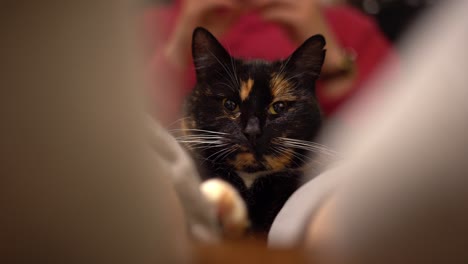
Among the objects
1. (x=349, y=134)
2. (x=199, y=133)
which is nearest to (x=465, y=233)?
(x=349, y=134)

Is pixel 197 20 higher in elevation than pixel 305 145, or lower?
higher

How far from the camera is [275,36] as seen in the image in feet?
1.57

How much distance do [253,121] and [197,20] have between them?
0.38 feet

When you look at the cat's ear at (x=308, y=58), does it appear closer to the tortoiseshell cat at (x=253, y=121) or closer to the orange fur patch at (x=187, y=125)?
the tortoiseshell cat at (x=253, y=121)

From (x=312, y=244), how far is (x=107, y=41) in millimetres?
205

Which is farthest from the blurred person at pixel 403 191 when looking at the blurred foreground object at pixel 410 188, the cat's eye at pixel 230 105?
the cat's eye at pixel 230 105

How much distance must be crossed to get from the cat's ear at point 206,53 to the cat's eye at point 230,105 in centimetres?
3

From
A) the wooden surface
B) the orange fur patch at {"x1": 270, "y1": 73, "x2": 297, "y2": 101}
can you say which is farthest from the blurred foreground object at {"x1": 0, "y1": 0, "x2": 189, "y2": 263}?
the orange fur patch at {"x1": 270, "y1": 73, "x2": 297, "y2": 101}

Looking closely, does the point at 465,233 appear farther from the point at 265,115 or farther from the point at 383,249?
the point at 265,115

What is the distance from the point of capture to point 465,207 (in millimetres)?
348

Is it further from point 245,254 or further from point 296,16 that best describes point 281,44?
point 245,254

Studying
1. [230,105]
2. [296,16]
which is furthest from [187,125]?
[296,16]

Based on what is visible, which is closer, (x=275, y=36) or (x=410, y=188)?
(x=410, y=188)

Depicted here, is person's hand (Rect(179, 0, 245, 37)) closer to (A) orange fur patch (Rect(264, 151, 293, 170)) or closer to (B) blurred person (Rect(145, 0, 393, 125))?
(B) blurred person (Rect(145, 0, 393, 125))
